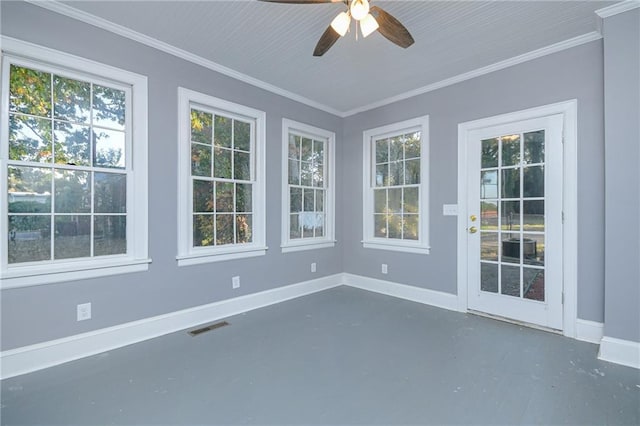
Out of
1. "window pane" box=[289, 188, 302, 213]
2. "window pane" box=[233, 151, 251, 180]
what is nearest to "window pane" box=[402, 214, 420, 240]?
"window pane" box=[289, 188, 302, 213]

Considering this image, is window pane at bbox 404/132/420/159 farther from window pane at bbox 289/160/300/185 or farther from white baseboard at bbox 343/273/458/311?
white baseboard at bbox 343/273/458/311

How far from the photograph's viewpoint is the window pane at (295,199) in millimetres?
4117

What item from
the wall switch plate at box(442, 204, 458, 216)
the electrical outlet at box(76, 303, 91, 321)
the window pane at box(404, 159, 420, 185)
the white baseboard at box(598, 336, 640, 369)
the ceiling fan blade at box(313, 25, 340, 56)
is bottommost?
the white baseboard at box(598, 336, 640, 369)

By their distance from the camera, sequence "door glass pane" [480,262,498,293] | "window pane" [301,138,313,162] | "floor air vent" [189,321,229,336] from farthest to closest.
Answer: "window pane" [301,138,313,162], "door glass pane" [480,262,498,293], "floor air vent" [189,321,229,336]

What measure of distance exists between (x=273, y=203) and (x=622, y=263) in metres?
3.39

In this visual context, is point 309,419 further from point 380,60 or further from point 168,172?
point 380,60

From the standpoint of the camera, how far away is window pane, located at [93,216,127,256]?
2541 mm

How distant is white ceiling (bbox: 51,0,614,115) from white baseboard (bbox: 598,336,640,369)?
263cm

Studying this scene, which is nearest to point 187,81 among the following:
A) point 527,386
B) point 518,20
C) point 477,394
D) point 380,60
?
point 380,60

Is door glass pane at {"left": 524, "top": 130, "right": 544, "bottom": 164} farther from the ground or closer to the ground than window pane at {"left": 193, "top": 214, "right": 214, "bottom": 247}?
farther from the ground

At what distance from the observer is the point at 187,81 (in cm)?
301

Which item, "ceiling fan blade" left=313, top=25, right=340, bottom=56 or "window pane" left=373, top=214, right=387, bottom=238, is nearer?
"ceiling fan blade" left=313, top=25, right=340, bottom=56

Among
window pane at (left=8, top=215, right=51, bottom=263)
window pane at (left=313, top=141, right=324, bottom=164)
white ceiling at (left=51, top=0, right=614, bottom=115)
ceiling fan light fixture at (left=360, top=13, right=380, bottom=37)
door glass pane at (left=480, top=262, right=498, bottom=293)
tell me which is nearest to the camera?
ceiling fan light fixture at (left=360, top=13, right=380, bottom=37)

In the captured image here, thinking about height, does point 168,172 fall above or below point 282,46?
below
